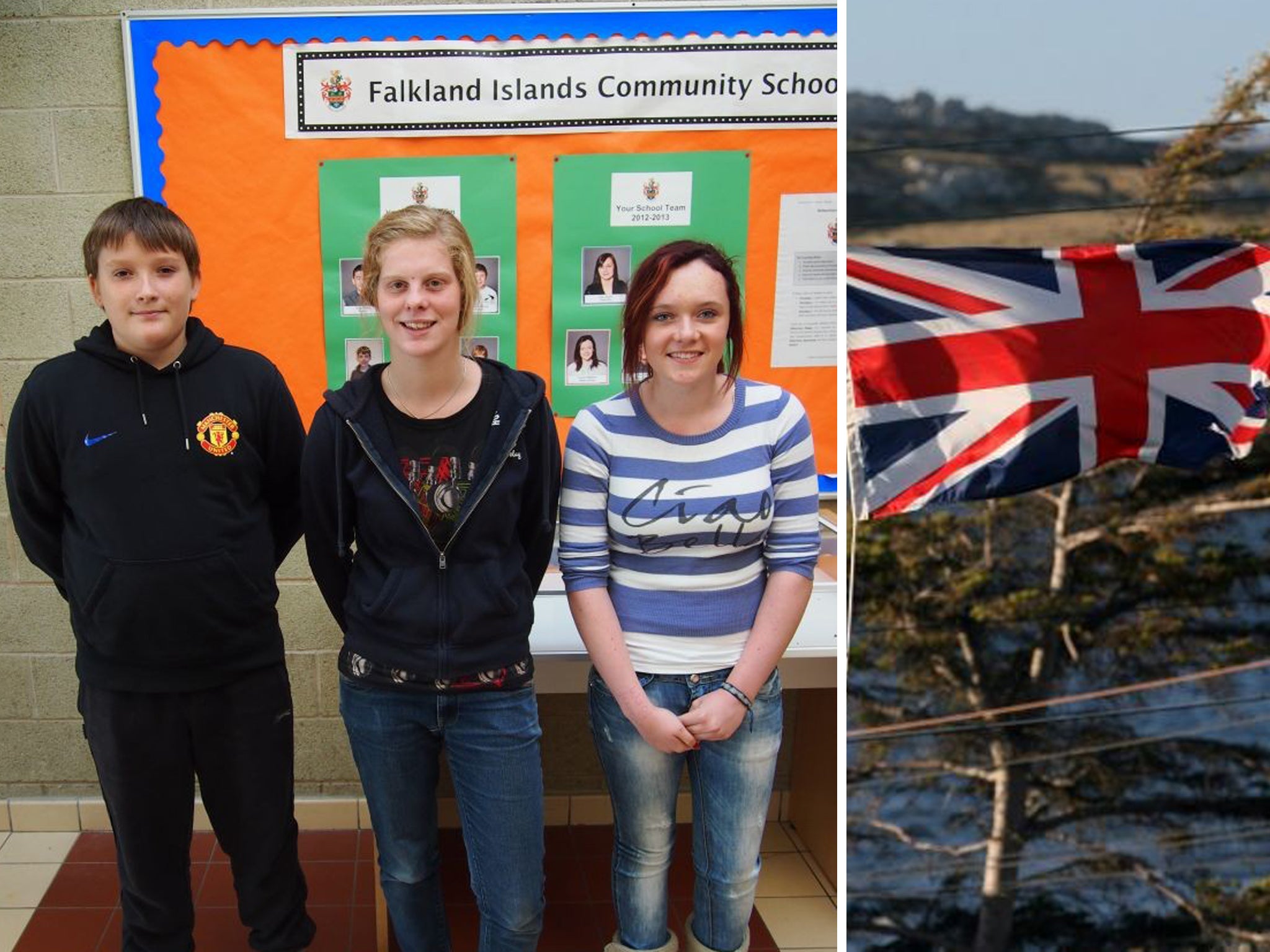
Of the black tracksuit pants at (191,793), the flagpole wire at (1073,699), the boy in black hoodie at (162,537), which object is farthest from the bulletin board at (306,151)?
the flagpole wire at (1073,699)

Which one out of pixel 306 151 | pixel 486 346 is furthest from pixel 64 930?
pixel 306 151

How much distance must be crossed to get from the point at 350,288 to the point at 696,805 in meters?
1.40

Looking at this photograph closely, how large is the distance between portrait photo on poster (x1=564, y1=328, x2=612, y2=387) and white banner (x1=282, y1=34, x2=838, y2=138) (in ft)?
1.46

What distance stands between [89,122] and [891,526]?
351 inches

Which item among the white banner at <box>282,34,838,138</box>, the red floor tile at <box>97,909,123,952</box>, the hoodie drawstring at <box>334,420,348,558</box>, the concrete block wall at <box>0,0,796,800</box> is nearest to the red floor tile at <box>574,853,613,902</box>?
the concrete block wall at <box>0,0,796,800</box>

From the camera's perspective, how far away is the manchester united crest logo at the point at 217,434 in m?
1.44

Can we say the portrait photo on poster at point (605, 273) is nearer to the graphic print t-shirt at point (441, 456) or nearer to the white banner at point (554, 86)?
the white banner at point (554, 86)

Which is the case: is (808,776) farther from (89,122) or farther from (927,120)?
(927,120)

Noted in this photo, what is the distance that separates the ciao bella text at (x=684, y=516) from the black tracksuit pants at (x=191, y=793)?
25.9 inches

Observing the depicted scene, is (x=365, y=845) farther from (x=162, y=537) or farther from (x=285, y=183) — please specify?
(x=285, y=183)

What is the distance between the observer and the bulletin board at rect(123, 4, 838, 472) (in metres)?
2.09

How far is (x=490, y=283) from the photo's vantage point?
224cm

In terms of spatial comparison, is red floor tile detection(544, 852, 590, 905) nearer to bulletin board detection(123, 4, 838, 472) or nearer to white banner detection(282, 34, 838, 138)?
bulletin board detection(123, 4, 838, 472)

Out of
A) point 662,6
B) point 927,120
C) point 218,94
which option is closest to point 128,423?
point 218,94
